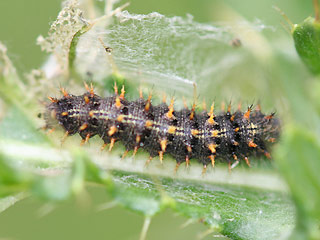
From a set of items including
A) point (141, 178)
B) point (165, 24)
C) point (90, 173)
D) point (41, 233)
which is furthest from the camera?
point (41, 233)

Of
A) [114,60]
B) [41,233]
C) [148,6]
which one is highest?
[148,6]

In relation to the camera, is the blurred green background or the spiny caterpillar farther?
the blurred green background

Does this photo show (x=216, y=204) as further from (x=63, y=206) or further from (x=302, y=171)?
(x=63, y=206)

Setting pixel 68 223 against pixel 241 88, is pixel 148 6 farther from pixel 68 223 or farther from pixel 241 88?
pixel 68 223

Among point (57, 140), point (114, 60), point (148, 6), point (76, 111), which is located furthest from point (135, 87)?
point (148, 6)

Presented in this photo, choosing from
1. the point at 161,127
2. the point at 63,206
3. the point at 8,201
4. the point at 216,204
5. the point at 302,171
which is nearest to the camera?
the point at 302,171

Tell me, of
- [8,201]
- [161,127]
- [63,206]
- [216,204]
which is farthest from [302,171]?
[63,206]

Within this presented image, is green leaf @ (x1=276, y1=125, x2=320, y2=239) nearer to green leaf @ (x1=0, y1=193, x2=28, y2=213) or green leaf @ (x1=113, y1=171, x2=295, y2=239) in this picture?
green leaf @ (x1=113, y1=171, x2=295, y2=239)

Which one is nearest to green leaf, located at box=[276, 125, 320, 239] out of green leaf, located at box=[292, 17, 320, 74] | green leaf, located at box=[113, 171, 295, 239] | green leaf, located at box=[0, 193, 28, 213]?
green leaf, located at box=[113, 171, 295, 239]
